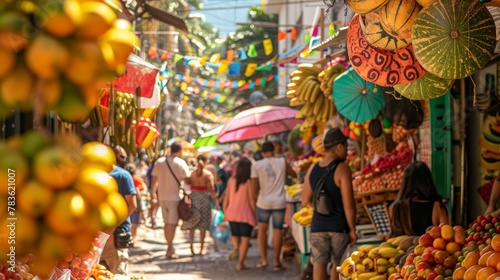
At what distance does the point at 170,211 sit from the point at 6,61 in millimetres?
12176

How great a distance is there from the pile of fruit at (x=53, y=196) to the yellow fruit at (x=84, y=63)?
18 cm

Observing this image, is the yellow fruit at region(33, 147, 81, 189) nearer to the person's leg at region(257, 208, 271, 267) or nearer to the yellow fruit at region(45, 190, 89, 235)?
the yellow fruit at region(45, 190, 89, 235)

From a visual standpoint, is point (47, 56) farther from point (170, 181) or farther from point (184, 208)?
point (184, 208)

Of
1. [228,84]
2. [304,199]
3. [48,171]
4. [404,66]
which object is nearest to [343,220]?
[304,199]

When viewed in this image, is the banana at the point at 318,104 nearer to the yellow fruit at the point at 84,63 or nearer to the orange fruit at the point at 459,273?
the orange fruit at the point at 459,273

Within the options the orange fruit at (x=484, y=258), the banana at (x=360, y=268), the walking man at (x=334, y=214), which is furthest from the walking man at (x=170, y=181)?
the orange fruit at (x=484, y=258)

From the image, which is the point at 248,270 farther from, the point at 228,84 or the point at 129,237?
the point at 228,84

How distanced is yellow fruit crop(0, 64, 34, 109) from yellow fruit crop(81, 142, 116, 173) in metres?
0.22

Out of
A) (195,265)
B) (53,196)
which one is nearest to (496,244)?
(53,196)

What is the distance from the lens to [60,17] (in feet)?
5.67

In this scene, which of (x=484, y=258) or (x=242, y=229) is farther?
(x=242, y=229)

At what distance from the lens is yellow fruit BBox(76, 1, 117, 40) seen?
1758 millimetres

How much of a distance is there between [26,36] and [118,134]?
6.67 meters

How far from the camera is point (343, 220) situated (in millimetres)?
8047
